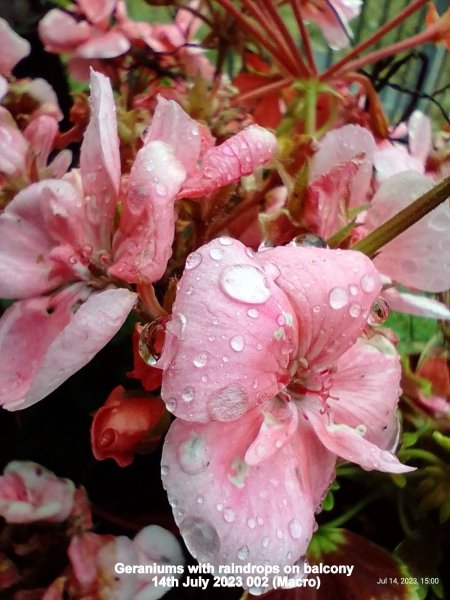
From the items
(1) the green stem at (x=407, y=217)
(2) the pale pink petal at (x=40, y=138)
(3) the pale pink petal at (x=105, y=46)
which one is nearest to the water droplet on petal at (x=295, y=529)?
(1) the green stem at (x=407, y=217)

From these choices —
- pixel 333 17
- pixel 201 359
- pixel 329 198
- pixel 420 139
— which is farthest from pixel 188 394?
pixel 333 17

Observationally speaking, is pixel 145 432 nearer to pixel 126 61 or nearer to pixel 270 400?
pixel 270 400

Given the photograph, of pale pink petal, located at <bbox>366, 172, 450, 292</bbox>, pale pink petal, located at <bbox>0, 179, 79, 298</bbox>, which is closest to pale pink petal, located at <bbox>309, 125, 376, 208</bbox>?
pale pink petal, located at <bbox>366, 172, 450, 292</bbox>

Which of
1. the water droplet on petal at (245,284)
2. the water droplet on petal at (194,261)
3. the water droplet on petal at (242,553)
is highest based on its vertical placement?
the water droplet on petal at (194,261)

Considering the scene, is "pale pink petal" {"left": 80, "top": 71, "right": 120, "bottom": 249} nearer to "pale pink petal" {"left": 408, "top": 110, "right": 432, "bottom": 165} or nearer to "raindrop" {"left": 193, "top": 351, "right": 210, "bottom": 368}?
"raindrop" {"left": 193, "top": 351, "right": 210, "bottom": 368}

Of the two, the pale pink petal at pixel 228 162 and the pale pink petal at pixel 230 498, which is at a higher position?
the pale pink petal at pixel 228 162

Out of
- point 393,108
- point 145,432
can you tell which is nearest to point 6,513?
point 145,432

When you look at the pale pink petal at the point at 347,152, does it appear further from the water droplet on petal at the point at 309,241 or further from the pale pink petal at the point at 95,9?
the pale pink petal at the point at 95,9
